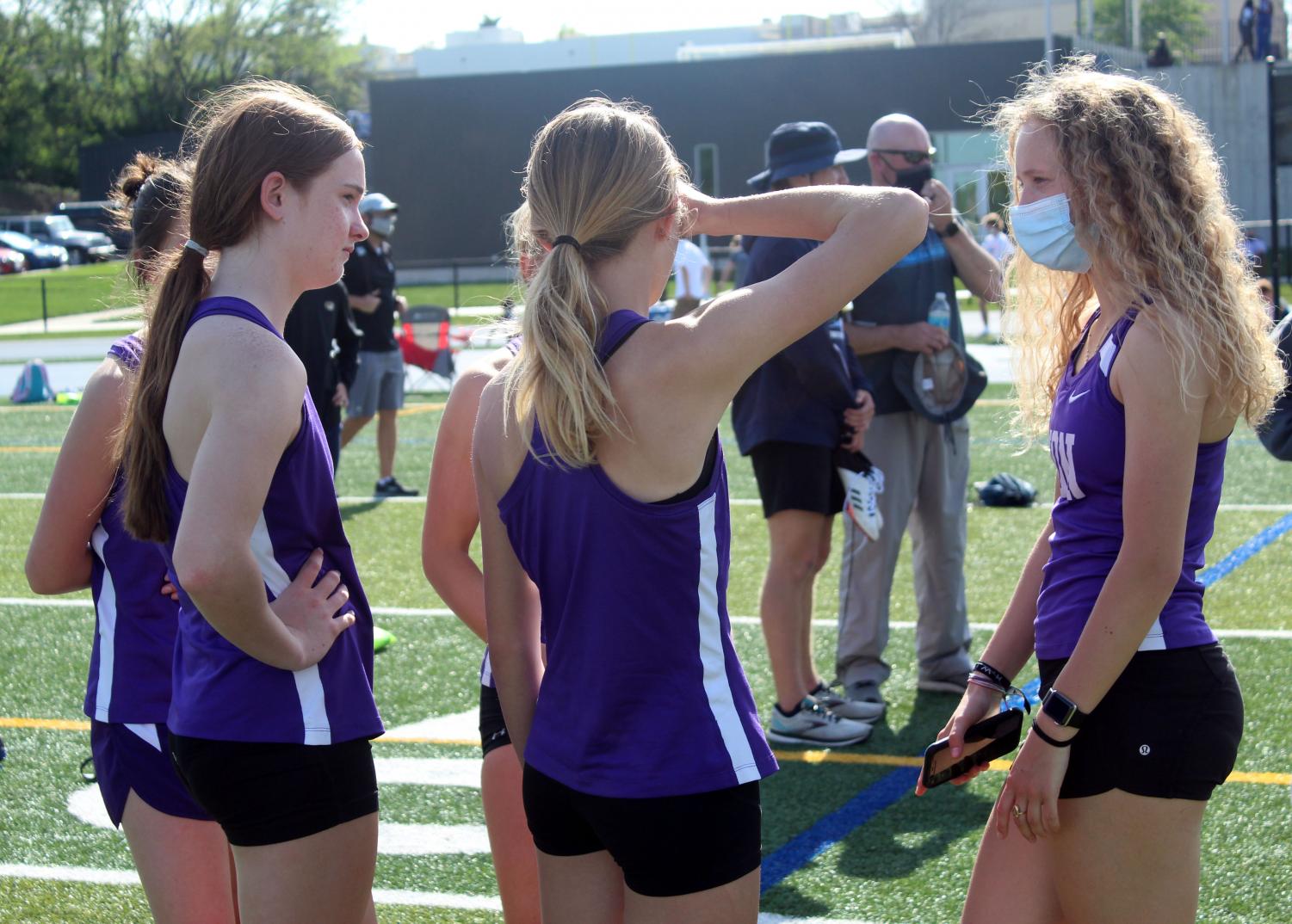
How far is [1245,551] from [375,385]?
6.13 meters

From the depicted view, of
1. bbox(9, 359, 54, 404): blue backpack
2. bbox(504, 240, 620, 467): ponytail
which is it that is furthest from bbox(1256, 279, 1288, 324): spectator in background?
bbox(9, 359, 54, 404): blue backpack

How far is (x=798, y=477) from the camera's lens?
5.06 meters

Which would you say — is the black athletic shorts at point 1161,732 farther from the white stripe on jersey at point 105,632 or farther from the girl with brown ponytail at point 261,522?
the white stripe on jersey at point 105,632

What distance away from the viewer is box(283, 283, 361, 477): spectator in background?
7926mm

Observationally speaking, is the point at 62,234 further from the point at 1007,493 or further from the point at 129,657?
the point at 129,657

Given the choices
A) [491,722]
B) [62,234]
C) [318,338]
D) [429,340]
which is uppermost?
[318,338]

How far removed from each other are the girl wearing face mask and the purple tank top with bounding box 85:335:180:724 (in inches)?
61.7

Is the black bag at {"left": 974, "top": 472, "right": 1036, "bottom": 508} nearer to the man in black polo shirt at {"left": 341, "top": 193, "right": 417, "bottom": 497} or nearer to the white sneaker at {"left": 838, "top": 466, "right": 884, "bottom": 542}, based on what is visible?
the man in black polo shirt at {"left": 341, "top": 193, "right": 417, "bottom": 497}

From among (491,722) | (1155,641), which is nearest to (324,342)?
(491,722)

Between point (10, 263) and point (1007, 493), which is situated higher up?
point (1007, 493)

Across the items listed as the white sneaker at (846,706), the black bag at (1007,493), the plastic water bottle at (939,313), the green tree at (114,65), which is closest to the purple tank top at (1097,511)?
the white sneaker at (846,706)

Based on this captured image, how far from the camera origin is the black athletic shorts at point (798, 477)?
5.05 meters

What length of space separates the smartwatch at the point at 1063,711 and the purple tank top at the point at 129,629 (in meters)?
1.59

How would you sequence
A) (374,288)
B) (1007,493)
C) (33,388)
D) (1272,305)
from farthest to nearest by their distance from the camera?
(33,388)
(374,288)
(1007,493)
(1272,305)
